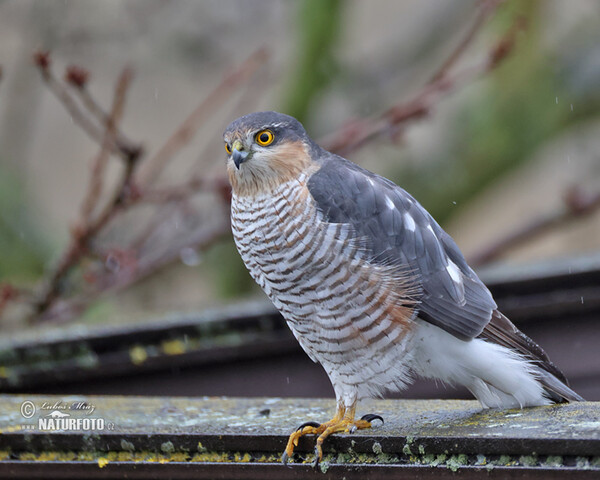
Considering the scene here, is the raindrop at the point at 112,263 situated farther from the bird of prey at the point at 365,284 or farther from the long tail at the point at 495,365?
the long tail at the point at 495,365

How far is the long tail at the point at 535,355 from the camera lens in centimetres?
228

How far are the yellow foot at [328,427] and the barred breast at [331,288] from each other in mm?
103

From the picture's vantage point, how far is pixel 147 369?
3.20 metres

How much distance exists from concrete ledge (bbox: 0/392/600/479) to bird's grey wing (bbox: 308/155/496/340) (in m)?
0.25

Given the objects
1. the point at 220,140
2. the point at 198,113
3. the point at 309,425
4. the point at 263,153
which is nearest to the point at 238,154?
the point at 263,153

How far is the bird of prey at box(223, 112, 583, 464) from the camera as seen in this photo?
2291 mm

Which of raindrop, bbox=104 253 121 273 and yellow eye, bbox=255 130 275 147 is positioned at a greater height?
raindrop, bbox=104 253 121 273

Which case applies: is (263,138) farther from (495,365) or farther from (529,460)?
(529,460)

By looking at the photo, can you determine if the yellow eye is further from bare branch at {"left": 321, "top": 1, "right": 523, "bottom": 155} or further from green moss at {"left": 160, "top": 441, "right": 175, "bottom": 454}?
bare branch at {"left": 321, "top": 1, "right": 523, "bottom": 155}

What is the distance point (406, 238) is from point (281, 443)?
0.75 m

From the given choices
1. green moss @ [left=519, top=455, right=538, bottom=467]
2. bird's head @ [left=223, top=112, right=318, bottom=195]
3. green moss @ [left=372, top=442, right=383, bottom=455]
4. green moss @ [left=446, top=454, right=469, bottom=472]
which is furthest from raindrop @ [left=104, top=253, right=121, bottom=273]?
green moss @ [left=519, top=455, right=538, bottom=467]

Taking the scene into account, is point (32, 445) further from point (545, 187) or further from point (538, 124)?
point (545, 187)

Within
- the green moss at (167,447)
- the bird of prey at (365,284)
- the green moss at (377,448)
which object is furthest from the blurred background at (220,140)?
the green moss at (377,448)

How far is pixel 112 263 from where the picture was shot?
330 centimetres
